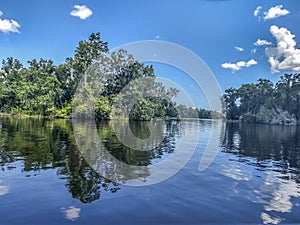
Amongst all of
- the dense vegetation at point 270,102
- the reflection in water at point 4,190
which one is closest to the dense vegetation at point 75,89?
the dense vegetation at point 270,102

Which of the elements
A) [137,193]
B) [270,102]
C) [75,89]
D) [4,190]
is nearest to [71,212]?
[137,193]

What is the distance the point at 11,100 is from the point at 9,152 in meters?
81.7

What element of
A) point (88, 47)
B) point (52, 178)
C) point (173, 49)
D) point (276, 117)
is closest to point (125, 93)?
point (88, 47)

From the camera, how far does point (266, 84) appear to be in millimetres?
141000

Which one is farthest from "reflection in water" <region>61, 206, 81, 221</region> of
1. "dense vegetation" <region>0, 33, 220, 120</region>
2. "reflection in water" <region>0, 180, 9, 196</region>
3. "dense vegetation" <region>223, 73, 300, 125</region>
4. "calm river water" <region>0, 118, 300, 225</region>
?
"dense vegetation" <region>223, 73, 300, 125</region>

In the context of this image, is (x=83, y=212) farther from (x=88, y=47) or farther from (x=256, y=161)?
(x=88, y=47)

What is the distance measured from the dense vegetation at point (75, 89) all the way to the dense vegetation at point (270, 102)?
4830cm

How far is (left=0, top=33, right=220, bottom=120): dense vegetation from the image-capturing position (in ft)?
271

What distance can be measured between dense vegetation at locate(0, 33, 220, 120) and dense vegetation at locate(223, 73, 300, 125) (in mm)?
48297

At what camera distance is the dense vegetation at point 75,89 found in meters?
82.8

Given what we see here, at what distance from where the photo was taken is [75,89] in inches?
3563

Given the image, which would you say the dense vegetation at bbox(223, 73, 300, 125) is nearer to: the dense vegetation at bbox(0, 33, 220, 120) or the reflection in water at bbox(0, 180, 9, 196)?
the dense vegetation at bbox(0, 33, 220, 120)

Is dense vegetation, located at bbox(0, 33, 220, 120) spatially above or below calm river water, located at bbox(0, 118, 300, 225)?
above

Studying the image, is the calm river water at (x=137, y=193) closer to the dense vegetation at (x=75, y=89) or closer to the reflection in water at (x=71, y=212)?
the reflection in water at (x=71, y=212)
